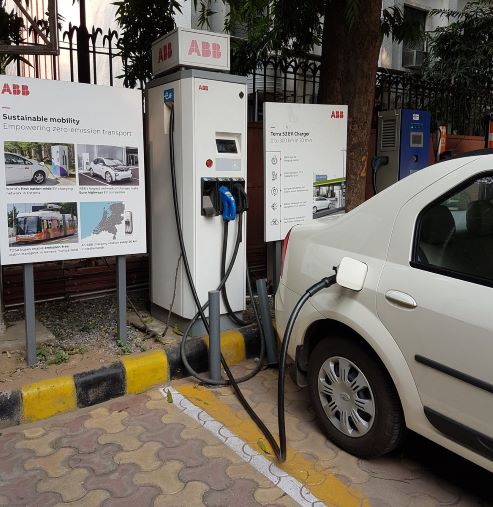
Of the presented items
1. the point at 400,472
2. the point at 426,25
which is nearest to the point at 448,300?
the point at 400,472

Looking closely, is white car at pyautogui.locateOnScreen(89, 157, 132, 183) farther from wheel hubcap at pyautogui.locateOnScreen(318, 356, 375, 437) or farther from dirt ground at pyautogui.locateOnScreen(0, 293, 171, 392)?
wheel hubcap at pyautogui.locateOnScreen(318, 356, 375, 437)

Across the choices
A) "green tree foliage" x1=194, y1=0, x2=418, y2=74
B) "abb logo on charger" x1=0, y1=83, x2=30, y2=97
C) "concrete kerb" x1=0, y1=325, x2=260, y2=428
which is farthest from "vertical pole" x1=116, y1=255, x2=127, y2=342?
"green tree foliage" x1=194, y1=0, x2=418, y2=74

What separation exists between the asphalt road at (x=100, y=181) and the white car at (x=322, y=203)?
65.2 inches

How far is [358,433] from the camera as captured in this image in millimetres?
2842

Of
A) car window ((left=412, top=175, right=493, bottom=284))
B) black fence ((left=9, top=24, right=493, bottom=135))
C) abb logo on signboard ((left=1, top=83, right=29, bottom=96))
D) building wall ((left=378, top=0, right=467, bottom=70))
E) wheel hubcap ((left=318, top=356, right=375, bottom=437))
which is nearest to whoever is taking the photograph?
car window ((left=412, top=175, right=493, bottom=284))

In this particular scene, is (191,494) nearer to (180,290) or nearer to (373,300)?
(373,300)

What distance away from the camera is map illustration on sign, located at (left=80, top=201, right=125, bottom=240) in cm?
364

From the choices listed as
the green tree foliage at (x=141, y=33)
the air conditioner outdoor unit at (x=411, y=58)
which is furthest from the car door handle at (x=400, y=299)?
the air conditioner outdoor unit at (x=411, y=58)

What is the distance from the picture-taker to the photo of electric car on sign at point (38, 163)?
3326 mm

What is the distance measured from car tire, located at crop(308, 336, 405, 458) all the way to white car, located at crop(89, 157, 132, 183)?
179 centimetres

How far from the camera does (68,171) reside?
11.5 feet

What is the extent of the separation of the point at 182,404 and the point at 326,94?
3115 mm

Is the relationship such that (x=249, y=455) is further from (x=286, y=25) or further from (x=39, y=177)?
(x=286, y=25)

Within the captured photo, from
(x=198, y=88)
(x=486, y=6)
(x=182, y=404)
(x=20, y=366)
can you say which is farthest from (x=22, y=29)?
(x=486, y=6)
